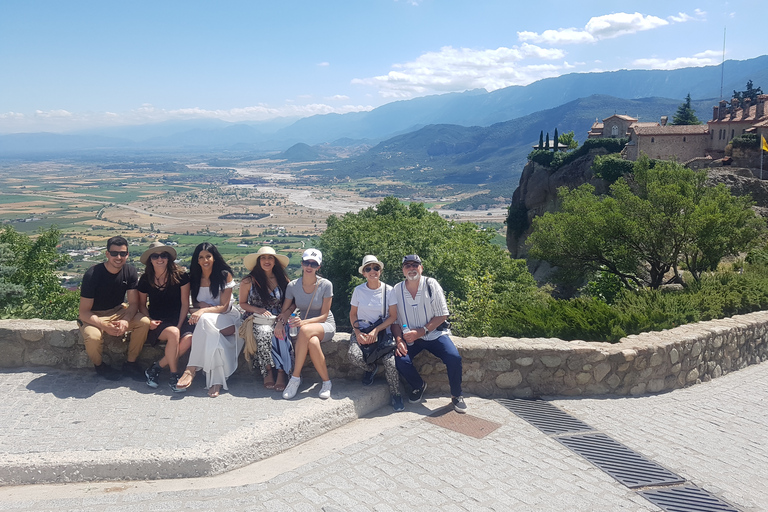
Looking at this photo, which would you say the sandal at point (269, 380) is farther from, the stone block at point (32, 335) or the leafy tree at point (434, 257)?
the leafy tree at point (434, 257)

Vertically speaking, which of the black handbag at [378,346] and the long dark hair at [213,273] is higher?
the long dark hair at [213,273]

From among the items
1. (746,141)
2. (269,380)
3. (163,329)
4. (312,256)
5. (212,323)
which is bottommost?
(269,380)

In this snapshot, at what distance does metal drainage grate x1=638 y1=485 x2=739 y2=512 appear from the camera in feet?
13.7

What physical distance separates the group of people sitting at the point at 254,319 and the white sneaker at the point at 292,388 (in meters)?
0.01

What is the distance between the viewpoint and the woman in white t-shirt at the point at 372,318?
5.91 metres

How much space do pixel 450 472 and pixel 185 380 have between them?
300cm

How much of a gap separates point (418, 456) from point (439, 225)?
21.7 metres

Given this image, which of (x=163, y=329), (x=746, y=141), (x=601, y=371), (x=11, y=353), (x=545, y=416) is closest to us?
(x=545, y=416)

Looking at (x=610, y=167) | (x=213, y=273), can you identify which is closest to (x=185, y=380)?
(x=213, y=273)

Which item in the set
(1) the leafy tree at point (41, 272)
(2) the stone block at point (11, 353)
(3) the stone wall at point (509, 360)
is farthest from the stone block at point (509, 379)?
(1) the leafy tree at point (41, 272)

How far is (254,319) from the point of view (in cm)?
603

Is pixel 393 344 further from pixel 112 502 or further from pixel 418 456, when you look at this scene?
pixel 112 502

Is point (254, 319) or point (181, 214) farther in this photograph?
point (181, 214)

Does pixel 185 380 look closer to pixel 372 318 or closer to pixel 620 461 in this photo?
pixel 372 318
